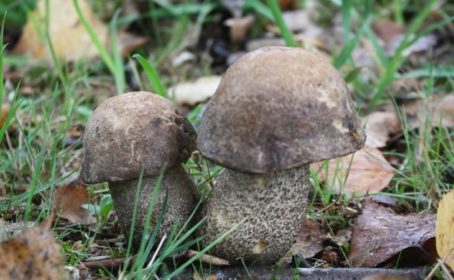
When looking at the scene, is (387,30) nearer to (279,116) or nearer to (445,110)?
(445,110)

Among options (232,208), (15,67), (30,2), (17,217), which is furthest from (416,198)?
(30,2)

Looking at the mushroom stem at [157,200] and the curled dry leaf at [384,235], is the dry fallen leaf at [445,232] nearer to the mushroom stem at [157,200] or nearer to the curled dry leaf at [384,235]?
the curled dry leaf at [384,235]

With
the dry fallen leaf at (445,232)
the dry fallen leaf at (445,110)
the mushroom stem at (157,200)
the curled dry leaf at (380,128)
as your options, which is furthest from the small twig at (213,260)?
the dry fallen leaf at (445,110)

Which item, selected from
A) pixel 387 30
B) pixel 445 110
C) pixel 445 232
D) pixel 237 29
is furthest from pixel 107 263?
pixel 387 30

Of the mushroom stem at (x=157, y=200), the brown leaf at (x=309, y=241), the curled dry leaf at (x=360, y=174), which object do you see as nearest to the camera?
the mushroom stem at (x=157, y=200)

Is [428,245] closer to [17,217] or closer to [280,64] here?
[280,64]

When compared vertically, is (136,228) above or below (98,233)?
above
